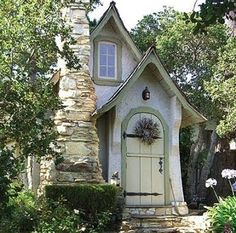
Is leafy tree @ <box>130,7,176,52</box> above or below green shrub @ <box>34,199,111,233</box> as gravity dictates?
above

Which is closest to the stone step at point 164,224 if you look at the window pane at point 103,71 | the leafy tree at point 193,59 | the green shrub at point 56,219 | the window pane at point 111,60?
the green shrub at point 56,219

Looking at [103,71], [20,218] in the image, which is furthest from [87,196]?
[103,71]

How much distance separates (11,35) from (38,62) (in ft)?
3.29

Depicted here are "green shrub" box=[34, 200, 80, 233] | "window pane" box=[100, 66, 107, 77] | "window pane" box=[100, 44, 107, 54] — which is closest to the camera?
"green shrub" box=[34, 200, 80, 233]

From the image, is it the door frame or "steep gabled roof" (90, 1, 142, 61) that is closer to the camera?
the door frame

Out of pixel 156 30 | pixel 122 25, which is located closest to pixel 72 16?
pixel 122 25

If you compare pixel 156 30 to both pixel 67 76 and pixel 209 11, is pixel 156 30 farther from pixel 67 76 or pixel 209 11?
pixel 209 11

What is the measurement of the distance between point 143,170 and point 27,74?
4881 millimetres

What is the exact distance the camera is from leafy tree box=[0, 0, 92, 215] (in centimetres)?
845

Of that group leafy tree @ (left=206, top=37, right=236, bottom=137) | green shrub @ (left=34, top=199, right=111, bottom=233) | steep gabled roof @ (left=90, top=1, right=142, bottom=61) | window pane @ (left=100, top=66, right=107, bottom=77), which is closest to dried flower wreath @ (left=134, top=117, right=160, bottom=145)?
window pane @ (left=100, top=66, right=107, bottom=77)

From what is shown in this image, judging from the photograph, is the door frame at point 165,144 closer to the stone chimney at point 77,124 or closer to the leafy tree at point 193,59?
the stone chimney at point 77,124

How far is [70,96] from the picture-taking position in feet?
38.2

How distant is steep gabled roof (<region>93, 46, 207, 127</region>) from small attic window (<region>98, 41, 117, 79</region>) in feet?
4.24

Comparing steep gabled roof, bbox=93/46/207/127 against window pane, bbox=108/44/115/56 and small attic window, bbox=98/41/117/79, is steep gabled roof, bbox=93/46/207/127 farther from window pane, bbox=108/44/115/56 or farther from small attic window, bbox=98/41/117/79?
window pane, bbox=108/44/115/56
